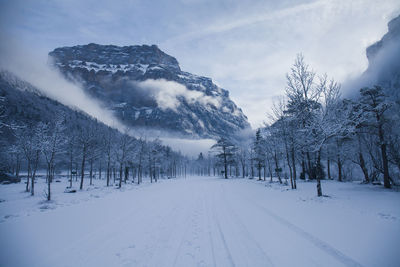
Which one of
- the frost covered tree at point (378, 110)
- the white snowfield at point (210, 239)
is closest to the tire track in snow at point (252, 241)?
the white snowfield at point (210, 239)

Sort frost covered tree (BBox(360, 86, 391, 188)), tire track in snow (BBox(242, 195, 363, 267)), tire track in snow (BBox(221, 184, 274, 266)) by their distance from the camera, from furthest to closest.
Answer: frost covered tree (BBox(360, 86, 391, 188)) < tire track in snow (BBox(221, 184, 274, 266)) < tire track in snow (BBox(242, 195, 363, 267))

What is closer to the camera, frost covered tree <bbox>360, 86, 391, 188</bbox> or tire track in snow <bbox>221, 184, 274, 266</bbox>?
tire track in snow <bbox>221, 184, 274, 266</bbox>

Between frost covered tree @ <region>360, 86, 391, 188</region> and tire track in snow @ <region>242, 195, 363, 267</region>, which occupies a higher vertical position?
frost covered tree @ <region>360, 86, 391, 188</region>

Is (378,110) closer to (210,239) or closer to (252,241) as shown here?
(252,241)

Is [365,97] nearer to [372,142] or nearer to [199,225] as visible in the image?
[372,142]

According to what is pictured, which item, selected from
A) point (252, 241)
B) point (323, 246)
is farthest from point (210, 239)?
point (323, 246)

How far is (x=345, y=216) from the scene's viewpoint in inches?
278

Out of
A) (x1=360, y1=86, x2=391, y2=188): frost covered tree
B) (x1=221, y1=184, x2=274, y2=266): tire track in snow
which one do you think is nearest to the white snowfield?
(x1=221, y1=184, x2=274, y2=266): tire track in snow

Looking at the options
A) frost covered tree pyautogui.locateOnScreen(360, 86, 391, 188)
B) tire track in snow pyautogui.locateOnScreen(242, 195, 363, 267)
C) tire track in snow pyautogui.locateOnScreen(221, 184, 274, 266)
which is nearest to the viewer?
tire track in snow pyautogui.locateOnScreen(242, 195, 363, 267)

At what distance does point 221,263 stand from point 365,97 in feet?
72.8

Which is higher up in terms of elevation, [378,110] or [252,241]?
[378,110]

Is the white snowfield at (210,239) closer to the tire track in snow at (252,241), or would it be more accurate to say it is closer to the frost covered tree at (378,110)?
the tire track in snow at (252,241)

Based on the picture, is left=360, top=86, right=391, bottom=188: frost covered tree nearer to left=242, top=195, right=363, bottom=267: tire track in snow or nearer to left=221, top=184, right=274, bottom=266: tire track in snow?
left=242, top=195, right=363, bottom=267: tire track in snow

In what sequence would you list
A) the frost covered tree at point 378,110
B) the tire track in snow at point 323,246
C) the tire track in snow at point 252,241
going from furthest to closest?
the frost covered tree at point 378,110, the tire track in snow at point 252,241, the tire track in snow at point 323,246
